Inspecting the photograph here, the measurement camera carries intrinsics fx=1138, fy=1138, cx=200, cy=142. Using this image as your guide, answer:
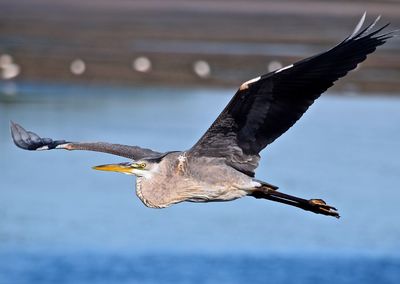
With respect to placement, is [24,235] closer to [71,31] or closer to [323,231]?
[323,231]

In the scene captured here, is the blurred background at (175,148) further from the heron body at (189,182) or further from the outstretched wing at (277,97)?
the outstretched wing at (277,97)

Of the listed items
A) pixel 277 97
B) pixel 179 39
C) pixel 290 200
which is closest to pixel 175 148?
pixel 290 200

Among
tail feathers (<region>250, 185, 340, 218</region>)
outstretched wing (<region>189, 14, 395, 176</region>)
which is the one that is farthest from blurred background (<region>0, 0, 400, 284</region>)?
outstretched wing (<region>189, 14, 395, 176</region>)

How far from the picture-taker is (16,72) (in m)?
26.4

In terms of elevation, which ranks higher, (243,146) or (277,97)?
→ (277,97)

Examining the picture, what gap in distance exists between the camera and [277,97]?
8.79m

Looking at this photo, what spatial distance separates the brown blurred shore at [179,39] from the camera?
89.0 ft

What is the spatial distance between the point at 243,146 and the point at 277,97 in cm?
59

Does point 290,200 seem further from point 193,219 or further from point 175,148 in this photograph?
point 175,148

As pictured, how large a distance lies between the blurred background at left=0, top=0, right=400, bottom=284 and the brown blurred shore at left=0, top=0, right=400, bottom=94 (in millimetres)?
86

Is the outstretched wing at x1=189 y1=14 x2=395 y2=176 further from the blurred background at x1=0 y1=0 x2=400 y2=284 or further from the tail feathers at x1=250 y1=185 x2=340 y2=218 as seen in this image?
the blurred background at x1=0 y1=0 x2=400 y2=284

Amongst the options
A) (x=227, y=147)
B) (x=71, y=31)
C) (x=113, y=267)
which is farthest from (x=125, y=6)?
(x=227, y=147)

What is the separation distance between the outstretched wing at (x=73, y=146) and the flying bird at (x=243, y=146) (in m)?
0.32

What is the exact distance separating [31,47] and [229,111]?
74.3 feet
